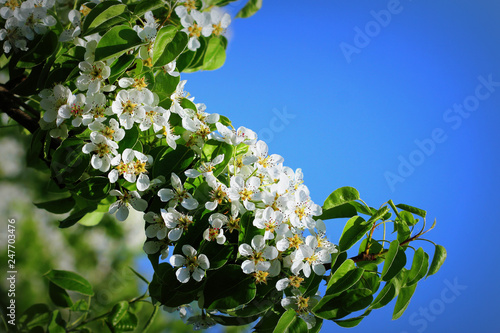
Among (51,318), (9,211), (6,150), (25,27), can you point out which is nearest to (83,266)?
(9,211)

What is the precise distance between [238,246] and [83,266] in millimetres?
4002

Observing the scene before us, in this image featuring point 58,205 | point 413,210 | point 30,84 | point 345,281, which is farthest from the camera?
point 58,205

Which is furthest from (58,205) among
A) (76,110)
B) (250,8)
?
(250,8)

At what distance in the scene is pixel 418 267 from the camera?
2.42 feet

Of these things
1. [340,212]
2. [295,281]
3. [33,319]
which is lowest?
[33,319]

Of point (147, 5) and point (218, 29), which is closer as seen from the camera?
point (147, 5)

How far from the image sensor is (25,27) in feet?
2.85

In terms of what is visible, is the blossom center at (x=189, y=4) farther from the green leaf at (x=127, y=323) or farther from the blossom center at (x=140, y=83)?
the green leaf at (x=127, y=323)

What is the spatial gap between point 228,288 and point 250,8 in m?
0.71

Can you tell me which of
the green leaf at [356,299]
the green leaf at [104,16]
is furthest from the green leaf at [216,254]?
the green leaf at [104,16]

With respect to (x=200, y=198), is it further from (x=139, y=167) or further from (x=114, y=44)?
(x=114, y=44)

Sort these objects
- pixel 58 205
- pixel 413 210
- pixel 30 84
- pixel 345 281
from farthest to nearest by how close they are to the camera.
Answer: pixel 58 205
pixel 30 84
pixel 413 210
pixel 345 281

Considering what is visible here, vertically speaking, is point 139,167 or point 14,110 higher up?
point 139,167

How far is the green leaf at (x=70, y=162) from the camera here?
0.78m
